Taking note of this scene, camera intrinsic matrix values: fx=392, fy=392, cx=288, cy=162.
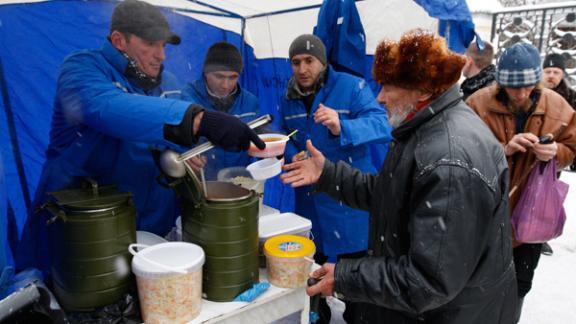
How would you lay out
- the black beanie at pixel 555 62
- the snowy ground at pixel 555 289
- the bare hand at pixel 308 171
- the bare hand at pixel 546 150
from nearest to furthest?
the bare hand at pixel 308 171 < the bare hand at pixel 546 150 < the snowy ground at pixel 555 289 < the black beanie at pixel 555 62

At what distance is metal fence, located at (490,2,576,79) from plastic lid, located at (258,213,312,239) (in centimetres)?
1042

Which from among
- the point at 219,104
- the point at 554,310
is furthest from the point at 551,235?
the point at 219,104

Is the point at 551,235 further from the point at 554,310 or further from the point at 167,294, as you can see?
the point at 167,294

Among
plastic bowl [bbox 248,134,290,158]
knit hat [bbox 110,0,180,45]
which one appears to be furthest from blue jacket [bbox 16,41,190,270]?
plastic bowl [bbox 248,134,290,158]

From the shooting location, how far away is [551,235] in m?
2.39

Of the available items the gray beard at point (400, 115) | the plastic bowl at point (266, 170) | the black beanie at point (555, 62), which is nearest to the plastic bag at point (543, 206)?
the gray beard at point (400, 115)

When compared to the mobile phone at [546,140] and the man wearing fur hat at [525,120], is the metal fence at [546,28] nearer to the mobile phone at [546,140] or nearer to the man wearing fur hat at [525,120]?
the man wearing fur hat at [525,120]

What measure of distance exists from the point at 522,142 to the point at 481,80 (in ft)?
5.83

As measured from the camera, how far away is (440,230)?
1.14 meters

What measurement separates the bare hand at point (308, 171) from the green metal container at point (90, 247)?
731mm

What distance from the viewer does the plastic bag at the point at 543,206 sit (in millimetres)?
2367

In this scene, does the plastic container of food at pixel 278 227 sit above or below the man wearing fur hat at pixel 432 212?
below

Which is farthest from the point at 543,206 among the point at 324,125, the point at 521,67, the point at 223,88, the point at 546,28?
the point at 546,28

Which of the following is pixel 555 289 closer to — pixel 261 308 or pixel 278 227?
pixel 278 227
